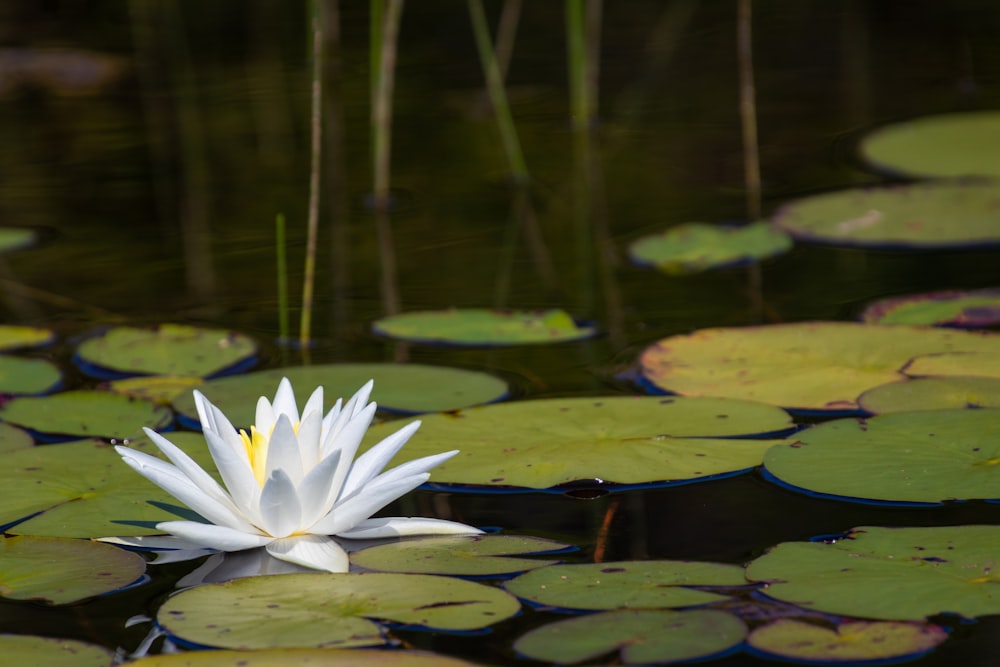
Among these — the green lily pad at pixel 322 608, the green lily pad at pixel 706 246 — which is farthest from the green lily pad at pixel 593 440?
the green lily pad at pixel 706 246

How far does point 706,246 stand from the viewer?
354 centimetres

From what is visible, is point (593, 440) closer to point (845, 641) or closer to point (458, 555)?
point (458, 555)

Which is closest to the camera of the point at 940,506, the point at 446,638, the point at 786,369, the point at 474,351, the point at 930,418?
the point at 446,638

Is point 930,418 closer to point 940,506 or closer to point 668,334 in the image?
point 940,506

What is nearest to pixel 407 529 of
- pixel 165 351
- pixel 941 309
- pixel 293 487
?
pixel 293 487

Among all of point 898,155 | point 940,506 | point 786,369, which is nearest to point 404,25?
point 898,155

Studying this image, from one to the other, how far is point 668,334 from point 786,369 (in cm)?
42

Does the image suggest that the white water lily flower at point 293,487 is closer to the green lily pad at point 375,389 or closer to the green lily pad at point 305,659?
the green lily pad at point 305,659

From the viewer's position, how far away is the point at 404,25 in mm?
7066

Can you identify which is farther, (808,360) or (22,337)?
(22,337)

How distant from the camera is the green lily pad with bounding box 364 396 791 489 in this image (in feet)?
6.92

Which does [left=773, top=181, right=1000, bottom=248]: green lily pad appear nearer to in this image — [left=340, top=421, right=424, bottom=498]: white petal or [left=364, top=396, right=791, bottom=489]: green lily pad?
[left=364, top=396, right=791, bottom=489]: green lily pad

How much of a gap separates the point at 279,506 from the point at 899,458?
100 cm

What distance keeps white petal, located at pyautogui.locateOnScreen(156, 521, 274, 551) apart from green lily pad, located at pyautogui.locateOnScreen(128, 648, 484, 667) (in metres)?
0.31
